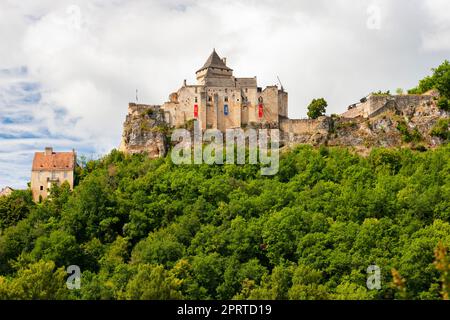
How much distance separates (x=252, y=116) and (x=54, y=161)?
58.9 feet

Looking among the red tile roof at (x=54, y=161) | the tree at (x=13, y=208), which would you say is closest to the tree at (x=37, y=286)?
the tree at (x=13, y=208)

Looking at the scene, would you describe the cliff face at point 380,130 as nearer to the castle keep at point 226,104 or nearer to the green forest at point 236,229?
the green forest at point 236,229

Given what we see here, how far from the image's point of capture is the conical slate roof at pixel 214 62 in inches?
2980

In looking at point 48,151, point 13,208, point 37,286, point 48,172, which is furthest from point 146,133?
point 37,286

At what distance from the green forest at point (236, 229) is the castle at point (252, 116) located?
1.93 metres

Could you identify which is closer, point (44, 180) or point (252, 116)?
point (44, 180)

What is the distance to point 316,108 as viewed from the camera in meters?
75.7

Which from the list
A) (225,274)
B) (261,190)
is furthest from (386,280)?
(261,190)

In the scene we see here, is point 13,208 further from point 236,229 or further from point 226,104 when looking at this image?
point 226,104

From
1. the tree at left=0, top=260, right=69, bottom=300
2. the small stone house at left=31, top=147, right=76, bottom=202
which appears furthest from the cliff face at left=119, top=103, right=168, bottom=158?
the tree at left=0, top=260, right=69, bottom=300
